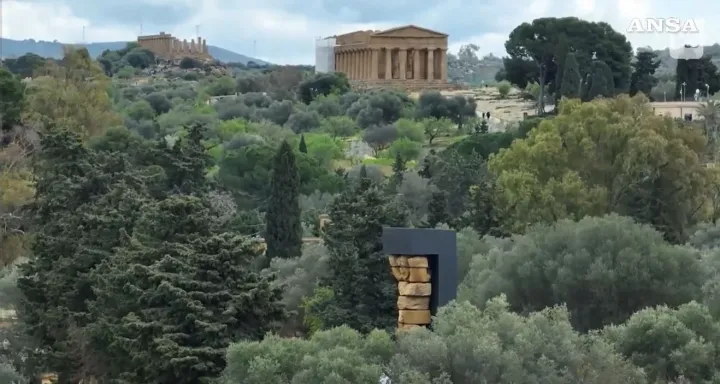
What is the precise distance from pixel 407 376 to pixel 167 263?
23.7ft

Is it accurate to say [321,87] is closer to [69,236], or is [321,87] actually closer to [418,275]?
[69,236]

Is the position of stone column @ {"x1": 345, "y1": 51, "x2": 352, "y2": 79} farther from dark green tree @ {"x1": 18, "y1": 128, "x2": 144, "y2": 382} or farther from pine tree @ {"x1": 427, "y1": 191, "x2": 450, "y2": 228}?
dark green tree @ {"x1": 18, "y1": 128, "x2": 144, "y2": 382}

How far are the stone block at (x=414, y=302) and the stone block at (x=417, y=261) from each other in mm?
617

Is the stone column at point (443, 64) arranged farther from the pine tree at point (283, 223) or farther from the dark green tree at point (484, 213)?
the dark green tree at point (484, 213)

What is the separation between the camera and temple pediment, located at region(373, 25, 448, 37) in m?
→ 133

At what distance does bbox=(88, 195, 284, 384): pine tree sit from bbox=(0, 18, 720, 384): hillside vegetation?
46 mm

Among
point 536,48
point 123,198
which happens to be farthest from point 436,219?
point 536,48

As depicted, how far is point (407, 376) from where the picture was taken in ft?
56.8

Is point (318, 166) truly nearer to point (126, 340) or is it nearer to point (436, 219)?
point (436, 219)

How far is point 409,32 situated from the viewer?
13412cm

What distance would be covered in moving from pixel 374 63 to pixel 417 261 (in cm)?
11528

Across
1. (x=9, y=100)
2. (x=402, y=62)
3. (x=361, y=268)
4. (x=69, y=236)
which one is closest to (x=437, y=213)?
(x=69, y=236)

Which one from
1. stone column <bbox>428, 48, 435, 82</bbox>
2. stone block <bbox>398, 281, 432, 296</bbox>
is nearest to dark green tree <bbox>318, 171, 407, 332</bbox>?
stone block <bbox>398, 281, 432, 296</bbox>

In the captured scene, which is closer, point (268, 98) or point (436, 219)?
point (436, 219)
